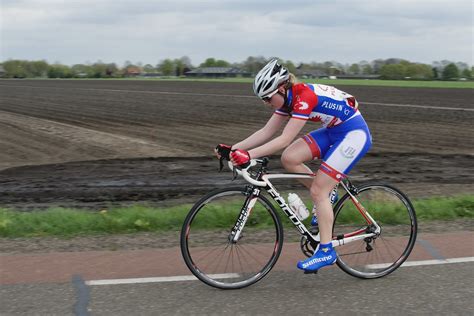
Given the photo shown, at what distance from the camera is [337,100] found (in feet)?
15.0

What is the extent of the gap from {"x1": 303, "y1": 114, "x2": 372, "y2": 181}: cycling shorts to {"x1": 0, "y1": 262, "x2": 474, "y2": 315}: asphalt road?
0.97 metres

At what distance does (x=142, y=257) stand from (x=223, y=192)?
4.25ft

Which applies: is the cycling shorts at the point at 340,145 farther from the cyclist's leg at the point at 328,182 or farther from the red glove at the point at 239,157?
the red glove at the point at 239,157

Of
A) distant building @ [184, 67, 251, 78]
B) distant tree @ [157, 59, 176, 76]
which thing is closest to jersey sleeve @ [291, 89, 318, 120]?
distant building @ [184, 67, 251, 78]

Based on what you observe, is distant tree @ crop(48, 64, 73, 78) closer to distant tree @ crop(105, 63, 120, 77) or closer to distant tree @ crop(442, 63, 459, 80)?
distant tree @ crop(105, 63, 120, 77)

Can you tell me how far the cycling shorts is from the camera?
15.3 ft

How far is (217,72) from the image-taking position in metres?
161

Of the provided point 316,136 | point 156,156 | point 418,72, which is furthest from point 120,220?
point 418,72

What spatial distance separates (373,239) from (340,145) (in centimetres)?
103

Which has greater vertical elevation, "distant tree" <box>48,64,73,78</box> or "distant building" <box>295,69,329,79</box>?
"distant tree" <box>48,64,73,78</box>

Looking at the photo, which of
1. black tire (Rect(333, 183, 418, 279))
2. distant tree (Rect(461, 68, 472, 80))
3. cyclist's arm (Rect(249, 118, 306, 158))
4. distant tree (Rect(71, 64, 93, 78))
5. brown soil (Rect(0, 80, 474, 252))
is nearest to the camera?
cyclist's arm (Rect(249, 118, 306, 158))

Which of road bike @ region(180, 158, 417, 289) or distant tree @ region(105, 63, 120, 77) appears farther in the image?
distant tree @ region(105, 63, 120, 77)

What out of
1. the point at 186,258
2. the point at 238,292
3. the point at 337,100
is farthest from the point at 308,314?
the point at 337,100

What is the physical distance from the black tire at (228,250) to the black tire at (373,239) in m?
0.63
